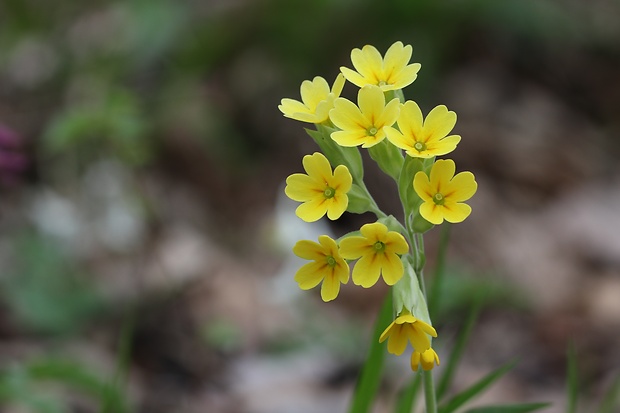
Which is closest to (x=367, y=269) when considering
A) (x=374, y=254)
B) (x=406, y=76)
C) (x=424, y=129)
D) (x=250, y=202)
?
(x=374, y=254)

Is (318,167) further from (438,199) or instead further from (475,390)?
(475,390)

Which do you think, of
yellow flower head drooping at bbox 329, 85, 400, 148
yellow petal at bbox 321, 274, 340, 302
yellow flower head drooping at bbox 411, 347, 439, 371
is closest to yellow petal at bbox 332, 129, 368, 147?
yellow flower head drooping at bbox 329, 85, 400, 148

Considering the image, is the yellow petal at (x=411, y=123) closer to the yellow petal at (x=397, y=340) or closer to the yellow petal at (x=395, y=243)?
the yellow petal at (x=395, y=243)

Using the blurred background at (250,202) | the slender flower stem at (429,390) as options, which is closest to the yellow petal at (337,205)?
the slender flower stem at (429,390)

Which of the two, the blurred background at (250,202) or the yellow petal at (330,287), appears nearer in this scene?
the yellow petal at (330,287)

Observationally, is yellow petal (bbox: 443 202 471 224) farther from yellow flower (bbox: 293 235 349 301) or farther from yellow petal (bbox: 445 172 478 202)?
yellow flower (bbox: 293 235 349 301)

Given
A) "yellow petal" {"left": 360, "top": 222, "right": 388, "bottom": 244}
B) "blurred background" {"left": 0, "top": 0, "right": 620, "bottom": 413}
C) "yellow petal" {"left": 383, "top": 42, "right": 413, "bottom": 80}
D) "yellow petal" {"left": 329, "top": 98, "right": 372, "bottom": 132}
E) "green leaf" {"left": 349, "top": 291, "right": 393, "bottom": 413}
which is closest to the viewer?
"yellow petal" {"left": 360, "top": 222, "right": 388, "bottom": 244}

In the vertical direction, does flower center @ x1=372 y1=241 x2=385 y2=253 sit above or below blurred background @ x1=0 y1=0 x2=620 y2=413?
below
